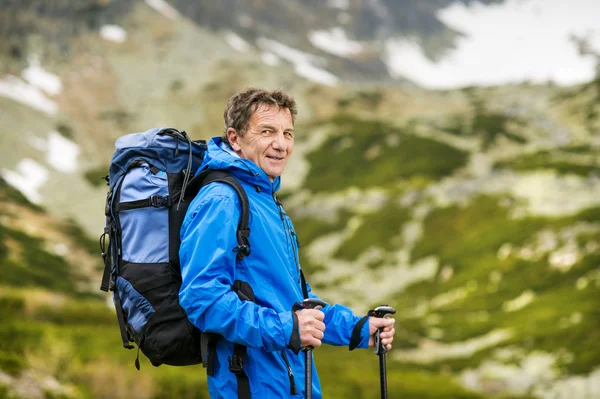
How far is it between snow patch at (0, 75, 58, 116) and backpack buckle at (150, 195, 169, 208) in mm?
125818

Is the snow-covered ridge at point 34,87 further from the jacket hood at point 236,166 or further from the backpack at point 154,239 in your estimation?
the jacket hood at point 236,166

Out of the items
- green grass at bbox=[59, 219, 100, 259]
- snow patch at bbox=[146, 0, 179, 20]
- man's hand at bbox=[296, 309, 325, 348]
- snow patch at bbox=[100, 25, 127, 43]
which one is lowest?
man's hand at bbox=[296, 309, 325, 348]

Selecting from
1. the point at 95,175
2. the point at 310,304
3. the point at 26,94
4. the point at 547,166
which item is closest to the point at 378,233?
the point at 547,166

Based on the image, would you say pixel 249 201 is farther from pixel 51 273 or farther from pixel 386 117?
pixel 386 117

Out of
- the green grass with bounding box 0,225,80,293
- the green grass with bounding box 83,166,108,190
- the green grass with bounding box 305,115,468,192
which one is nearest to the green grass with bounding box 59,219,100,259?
the green grass with bounding box 0,225,80,293

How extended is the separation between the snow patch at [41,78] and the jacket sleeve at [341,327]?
445 feet

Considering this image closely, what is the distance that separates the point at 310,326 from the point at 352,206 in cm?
9223

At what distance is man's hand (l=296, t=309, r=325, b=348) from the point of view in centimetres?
494

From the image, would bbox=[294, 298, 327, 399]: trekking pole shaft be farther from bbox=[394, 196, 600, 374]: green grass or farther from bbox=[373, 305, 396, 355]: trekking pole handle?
bbox=[394, 196, 600, 374]: green grass

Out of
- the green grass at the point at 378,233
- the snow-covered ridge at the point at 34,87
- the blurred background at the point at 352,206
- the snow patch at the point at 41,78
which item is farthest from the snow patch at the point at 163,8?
the green grass at the point at 378,233

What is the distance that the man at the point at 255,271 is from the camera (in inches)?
191

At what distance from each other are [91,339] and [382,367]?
15632 millimetres

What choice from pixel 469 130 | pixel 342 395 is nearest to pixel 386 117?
pixel 469 130

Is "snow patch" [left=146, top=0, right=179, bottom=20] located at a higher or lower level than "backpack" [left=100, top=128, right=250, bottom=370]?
higher
